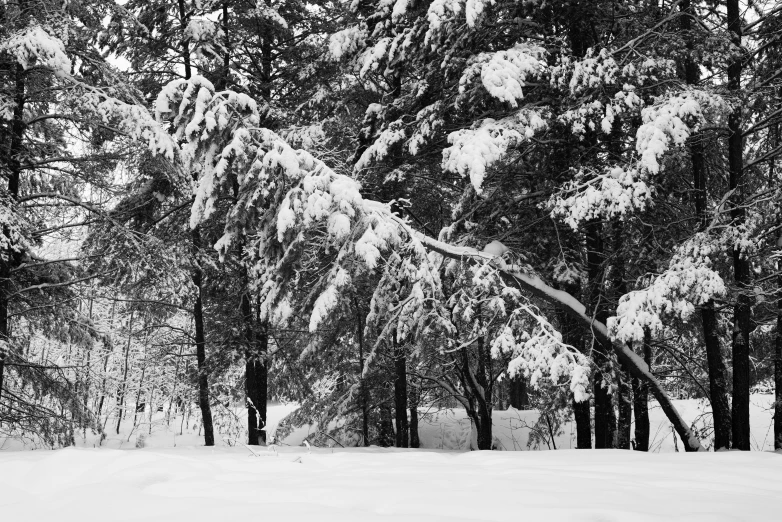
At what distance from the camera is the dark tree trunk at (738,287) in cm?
774

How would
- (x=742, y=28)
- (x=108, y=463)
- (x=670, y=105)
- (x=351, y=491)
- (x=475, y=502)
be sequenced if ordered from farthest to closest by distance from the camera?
1. (x=742, y=28)
2. (x=670, y=105)
3. (x=108, y=463)
4. (x=351, y=491)
5. (x=475, y=502)

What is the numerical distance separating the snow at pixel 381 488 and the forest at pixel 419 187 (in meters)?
1.93

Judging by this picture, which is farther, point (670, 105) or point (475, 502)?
point (670, 105)

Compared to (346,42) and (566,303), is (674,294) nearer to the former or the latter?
(566,303)

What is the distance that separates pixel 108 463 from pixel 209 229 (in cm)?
826

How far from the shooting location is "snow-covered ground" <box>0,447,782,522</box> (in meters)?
2.79

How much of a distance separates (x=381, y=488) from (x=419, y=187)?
830 centimetres

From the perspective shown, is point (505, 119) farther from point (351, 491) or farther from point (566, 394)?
point (351, 491)

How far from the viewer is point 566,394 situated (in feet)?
27.0

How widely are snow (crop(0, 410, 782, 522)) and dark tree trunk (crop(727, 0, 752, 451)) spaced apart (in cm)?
362

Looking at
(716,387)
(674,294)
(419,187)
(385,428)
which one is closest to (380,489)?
(674,294)

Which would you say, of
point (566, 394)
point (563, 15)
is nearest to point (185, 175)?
point (563, 15)

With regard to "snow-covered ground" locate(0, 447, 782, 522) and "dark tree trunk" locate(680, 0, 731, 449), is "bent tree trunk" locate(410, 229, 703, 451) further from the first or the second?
"snow-covered ground" locate(0, 447, 782, 522)

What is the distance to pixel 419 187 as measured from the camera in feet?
36.2
